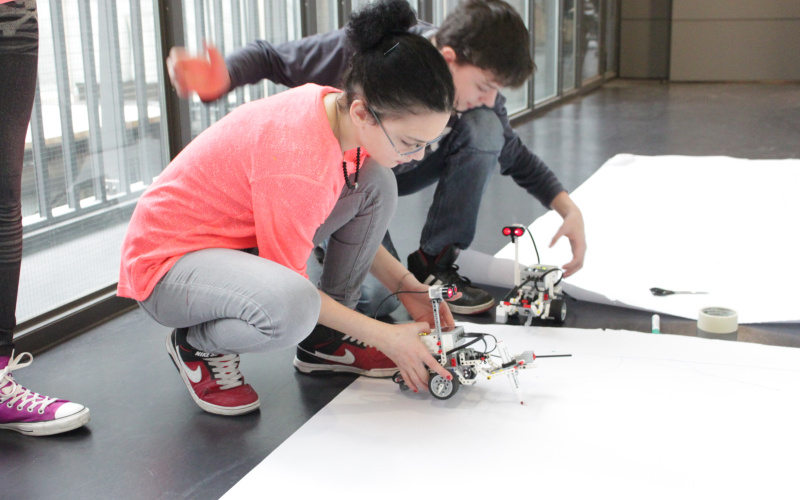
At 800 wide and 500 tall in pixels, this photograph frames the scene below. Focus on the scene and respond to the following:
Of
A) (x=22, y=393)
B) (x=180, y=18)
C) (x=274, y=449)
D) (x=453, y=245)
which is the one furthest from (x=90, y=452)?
(x=180, y=18)

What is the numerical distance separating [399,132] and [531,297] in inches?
30.3

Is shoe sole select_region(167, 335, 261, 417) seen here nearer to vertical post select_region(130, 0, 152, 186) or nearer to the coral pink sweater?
the coral pink sweater

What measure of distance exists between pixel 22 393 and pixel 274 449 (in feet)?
1.73

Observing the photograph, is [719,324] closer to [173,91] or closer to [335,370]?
[335,370]

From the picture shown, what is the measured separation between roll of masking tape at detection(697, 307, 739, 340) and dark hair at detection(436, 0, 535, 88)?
0.71 m

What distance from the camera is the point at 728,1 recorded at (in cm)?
791

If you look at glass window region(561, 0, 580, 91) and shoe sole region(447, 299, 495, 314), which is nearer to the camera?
shoe sole region(447, 299, 495, 314)

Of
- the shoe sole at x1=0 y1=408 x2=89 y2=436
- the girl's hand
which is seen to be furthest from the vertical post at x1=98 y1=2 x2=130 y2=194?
the girl's hand

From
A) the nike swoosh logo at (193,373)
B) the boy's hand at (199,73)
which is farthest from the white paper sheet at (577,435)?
the boy's hand at (199,73)

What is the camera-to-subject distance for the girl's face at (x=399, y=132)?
1269mm

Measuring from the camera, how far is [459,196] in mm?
2121

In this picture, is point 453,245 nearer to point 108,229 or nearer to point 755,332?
point 755,332

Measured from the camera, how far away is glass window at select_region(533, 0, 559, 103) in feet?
20.3

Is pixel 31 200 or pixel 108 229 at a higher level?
pixel 31 200
